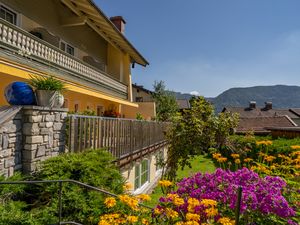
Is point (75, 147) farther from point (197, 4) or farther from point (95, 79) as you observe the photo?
point (197, 4)

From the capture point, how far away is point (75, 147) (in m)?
6.38

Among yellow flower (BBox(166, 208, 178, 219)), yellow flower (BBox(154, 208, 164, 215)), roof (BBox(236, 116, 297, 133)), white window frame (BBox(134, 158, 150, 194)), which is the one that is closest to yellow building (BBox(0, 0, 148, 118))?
white window frame (BBox(134, 158, 150, 194))

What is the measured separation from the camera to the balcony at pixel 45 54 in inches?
310

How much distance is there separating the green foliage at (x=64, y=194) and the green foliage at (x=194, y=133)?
288 cm

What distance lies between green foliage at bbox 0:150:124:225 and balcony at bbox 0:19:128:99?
449cm

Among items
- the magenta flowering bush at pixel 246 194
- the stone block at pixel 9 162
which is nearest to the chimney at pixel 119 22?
the stone block at pixel 9 162

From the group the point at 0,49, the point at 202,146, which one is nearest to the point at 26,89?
the point at 0,49

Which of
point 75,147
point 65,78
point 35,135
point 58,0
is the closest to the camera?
point 35,135

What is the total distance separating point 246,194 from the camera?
133 inches

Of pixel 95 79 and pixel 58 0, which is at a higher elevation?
pixel 58 0

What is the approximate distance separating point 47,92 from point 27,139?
40.7 inches

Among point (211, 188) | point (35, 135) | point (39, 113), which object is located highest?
point (39, 113)

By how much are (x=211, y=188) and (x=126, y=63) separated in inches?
772

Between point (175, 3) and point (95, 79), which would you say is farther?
point (95, 79)
